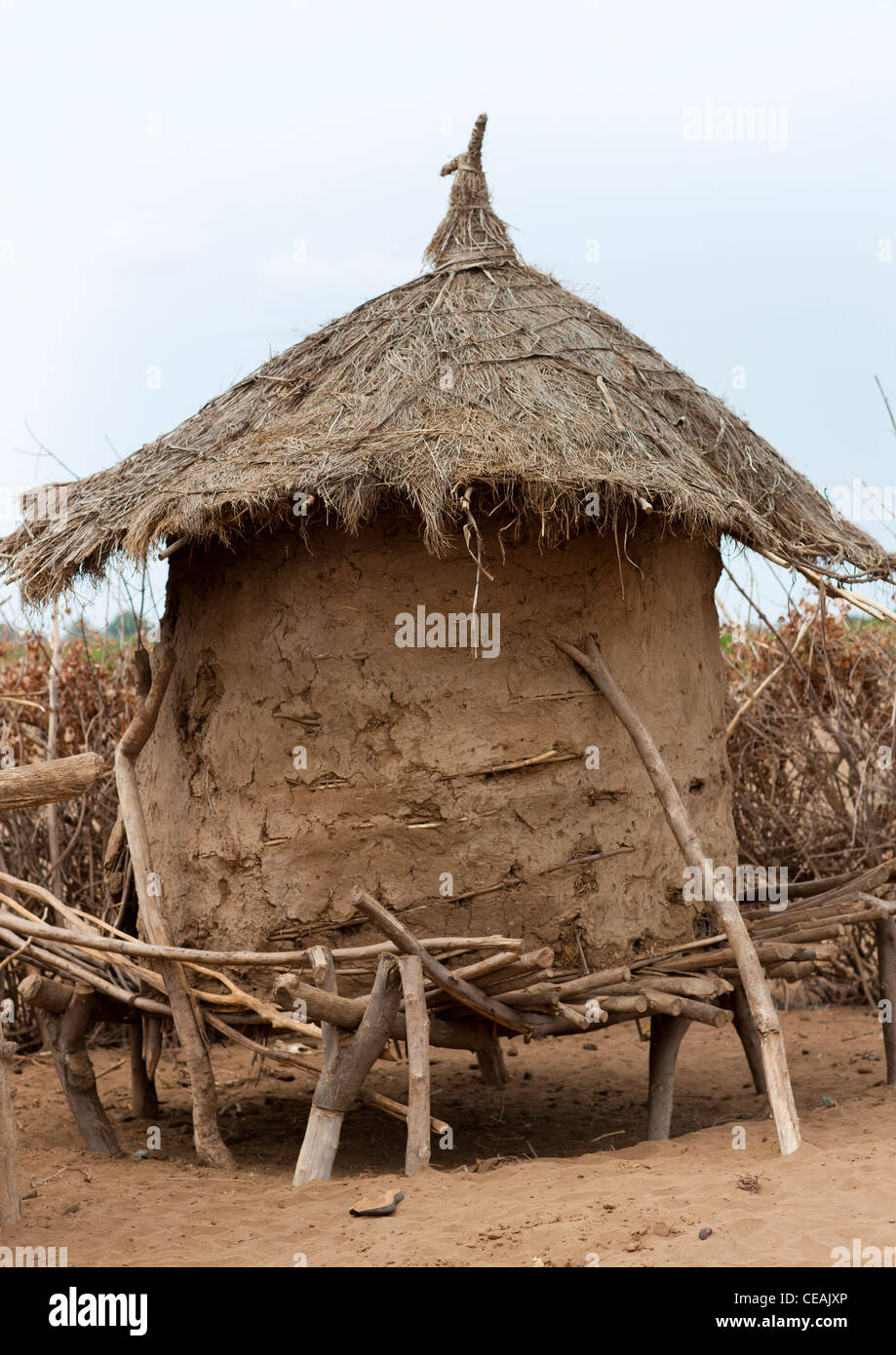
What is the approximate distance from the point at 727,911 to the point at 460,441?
2.13 metres

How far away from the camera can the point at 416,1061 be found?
15.4ft

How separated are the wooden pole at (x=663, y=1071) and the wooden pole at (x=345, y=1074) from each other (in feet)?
4.39

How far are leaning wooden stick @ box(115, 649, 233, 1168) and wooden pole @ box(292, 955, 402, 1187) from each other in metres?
0.66

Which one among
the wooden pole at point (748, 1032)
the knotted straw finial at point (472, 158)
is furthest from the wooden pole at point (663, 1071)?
the knotted straw finial at point (472, 158)

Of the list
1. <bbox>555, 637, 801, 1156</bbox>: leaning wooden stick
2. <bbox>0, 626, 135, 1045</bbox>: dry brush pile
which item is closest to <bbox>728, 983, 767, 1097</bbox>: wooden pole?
<bbox>555, 637, 801, 1156</bbox>: leaning wooden stick

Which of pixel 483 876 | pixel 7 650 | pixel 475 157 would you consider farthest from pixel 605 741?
pixel 7 650

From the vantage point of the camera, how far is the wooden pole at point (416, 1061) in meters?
4.66

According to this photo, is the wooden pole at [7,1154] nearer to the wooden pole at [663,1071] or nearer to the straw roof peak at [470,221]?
the wooden pole at [663,1071]

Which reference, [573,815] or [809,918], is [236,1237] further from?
[809,918]

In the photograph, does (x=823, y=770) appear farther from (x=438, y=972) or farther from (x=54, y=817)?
(x=54, y=817)

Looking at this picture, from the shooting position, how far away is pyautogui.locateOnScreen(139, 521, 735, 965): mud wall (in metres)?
5.39

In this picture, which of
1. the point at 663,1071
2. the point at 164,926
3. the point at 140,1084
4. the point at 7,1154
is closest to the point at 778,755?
the point at 663,1071

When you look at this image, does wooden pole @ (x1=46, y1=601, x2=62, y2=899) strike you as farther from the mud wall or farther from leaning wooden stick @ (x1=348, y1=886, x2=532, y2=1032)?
leaning wooden stick @ (x1=348, y1=886, x2=532, y2=1032)

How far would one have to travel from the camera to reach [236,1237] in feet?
13.9
